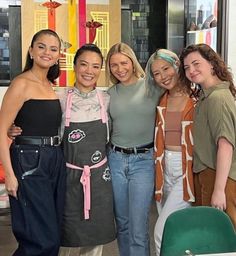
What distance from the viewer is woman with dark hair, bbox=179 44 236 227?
7.09 feet

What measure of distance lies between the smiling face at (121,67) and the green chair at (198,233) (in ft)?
3.09

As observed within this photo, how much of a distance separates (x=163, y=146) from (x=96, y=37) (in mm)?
2335

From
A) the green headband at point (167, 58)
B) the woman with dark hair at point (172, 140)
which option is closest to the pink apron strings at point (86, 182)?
the woman with dark hair at point (172, 140)

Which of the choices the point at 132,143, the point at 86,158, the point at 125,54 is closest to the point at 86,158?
the point at 86,158

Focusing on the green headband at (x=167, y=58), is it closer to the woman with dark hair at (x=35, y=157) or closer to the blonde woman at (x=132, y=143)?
the blonde woman at (x=132, y=143)

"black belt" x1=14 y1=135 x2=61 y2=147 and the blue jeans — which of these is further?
the blue jeans

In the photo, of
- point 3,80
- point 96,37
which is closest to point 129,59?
point 96,37

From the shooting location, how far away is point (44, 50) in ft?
7.88

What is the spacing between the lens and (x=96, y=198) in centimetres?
251

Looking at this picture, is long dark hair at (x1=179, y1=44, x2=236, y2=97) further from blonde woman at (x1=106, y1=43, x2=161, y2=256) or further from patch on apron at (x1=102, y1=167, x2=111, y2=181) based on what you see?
patch on apron at (x1=102, y1=167, x2=111, y2=181)

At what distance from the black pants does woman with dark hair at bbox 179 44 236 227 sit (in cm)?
75

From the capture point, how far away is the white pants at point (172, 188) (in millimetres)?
2418

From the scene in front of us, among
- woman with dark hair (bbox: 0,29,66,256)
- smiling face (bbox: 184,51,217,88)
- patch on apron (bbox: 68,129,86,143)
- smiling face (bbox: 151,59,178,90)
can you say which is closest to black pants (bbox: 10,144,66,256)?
woman with dark hair (bbox: 0,29,66,256)

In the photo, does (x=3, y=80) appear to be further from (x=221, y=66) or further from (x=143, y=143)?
(x=221, y=66)
